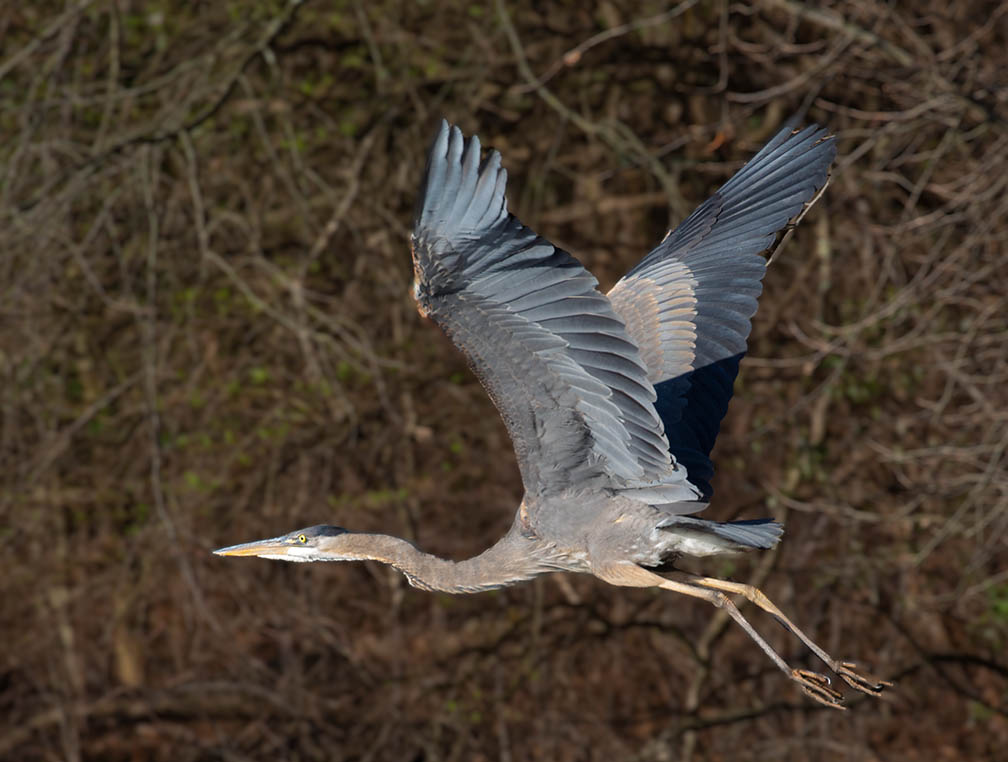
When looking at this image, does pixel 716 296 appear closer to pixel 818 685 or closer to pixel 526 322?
pixel 526 322

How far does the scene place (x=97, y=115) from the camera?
807 cm

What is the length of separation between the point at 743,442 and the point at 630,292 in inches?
172

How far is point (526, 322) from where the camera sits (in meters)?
3.38

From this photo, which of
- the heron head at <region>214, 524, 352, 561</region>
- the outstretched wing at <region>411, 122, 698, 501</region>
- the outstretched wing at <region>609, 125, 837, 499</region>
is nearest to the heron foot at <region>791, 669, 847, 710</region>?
the outstretched wing at <region>609, 125, 837, 499</region>

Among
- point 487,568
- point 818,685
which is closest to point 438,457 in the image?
point 487,568

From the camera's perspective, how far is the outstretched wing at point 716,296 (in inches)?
162

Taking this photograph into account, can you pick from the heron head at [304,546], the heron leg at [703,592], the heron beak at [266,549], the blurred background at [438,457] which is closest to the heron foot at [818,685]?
the heron leg at [703,592]

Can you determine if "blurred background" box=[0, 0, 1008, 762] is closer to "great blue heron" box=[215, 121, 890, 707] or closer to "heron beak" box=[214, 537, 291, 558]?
"heron beak" box=[214, 537, 291, 558]

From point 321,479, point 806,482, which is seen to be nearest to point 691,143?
point 806,482

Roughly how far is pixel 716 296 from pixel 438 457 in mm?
4835

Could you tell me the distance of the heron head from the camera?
4285 mm

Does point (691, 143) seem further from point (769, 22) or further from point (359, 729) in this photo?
point (359, 729)

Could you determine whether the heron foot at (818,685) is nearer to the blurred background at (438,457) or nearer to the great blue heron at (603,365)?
the great blue heron at (603,365)

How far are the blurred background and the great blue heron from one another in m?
3.76
